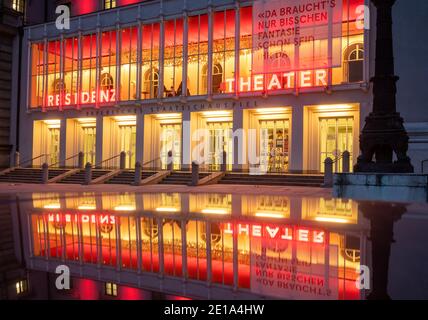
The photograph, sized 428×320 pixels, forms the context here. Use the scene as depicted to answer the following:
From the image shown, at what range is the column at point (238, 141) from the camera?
29.0 meters

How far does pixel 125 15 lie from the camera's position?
3391 cm

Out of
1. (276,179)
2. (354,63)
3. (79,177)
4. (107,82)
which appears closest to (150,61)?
(107,82)

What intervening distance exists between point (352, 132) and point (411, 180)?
1418 centimetres

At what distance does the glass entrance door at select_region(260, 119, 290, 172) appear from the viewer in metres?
29.5

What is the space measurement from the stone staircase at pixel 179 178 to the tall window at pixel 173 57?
7.88 metres

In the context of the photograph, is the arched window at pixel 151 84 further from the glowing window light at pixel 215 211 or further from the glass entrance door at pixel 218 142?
the glowing window light at pixel 215 211

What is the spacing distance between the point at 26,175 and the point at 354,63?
25.0 m

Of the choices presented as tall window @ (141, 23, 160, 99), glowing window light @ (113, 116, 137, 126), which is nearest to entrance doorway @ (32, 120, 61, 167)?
glowing window light @ (113, 116, 137, 126)

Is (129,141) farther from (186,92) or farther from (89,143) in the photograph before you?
(186,92)

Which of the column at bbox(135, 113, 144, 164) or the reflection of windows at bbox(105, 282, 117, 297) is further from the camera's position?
the column at bbox(135, 113, 144, 164)

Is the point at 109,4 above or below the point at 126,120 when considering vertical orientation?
above

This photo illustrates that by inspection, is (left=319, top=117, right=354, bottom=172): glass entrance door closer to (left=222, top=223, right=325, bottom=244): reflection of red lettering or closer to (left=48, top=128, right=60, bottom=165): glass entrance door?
(left=222, top=223, right=325, bottom=244): reflection of red lettering

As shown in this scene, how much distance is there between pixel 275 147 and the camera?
97.7 feet

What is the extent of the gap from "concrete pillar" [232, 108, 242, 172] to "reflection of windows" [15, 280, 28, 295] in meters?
24.5
